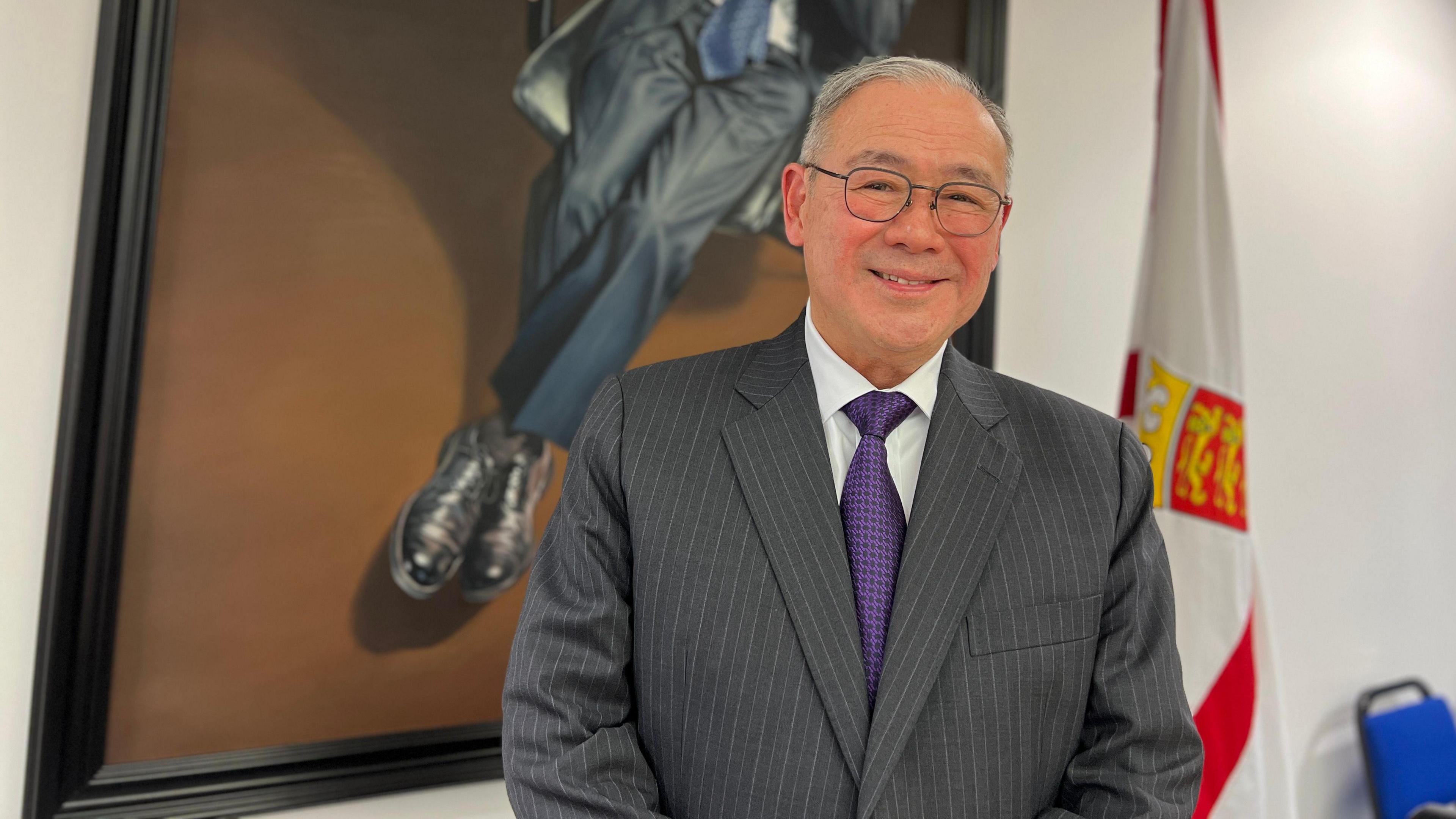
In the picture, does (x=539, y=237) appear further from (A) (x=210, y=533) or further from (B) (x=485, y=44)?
(A) (x=210, y=533)

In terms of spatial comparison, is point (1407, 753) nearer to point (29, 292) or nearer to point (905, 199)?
point (905, 199)

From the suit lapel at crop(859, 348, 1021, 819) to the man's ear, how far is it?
251mm

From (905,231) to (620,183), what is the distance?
852 mm

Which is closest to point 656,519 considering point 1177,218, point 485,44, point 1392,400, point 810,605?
point 810,605

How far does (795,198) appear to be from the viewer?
118 centimetres

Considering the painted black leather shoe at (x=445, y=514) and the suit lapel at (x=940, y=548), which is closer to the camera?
the suit lapel at (x=940, y=548)

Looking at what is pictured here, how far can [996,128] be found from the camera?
1.11m

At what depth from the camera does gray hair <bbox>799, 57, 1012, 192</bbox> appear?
109 centimetres

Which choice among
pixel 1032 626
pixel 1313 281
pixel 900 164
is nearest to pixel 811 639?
pixel 1032 626

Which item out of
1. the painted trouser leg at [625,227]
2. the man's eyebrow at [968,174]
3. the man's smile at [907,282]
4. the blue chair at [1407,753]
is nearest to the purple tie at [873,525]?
the man's smile at [907,282]

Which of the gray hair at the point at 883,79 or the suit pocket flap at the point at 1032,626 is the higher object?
the gray hair at the point at 883,79

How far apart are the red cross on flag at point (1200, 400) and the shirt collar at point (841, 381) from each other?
1269mm

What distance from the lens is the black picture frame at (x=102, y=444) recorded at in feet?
4.38

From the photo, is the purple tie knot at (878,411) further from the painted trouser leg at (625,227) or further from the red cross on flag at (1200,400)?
the red cross on flag at (1200,400)
